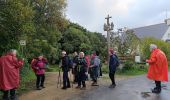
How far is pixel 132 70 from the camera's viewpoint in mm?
31719

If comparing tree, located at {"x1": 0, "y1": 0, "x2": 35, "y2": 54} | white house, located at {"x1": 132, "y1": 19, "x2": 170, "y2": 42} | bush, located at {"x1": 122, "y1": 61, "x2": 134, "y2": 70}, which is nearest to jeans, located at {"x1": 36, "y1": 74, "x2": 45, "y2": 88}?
tree, located at {"x1": 0, "y1": 0, "x2": 35, "y2": 54}

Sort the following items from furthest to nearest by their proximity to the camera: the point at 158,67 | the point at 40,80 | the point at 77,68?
the point at 40,80 → the point at 77,68 → the point at 158,67

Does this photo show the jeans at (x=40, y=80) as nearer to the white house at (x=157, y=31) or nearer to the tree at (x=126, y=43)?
the tree at (x=126, y=43)

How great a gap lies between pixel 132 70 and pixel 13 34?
17443 millimetres

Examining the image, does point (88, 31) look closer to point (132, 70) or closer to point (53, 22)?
point (132, 70)

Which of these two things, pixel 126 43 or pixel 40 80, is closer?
pixel 40 80

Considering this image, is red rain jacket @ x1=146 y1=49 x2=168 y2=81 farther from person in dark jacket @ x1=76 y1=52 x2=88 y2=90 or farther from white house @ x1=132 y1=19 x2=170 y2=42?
white house @ x1=132 y1=19 x2=170 y2=42

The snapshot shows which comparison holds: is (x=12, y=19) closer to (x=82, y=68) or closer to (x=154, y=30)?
(x=82, y=68)

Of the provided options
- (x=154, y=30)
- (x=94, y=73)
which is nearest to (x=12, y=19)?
(x=94, y=73)

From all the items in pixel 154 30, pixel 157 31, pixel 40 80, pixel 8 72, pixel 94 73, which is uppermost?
pixel 154 30

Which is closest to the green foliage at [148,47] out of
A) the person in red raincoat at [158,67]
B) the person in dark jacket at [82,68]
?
the person in dark jacket at [82,68]

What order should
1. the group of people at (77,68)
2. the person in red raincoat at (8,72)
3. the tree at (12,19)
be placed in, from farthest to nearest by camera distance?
the group of people at (77,68)
the tree at (12,19)
the person in red raincoat at (8,72)

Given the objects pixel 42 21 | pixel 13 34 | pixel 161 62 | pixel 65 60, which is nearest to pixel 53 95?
pixel 65 60

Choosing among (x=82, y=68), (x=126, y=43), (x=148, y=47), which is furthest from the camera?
(x=148, y=47)
